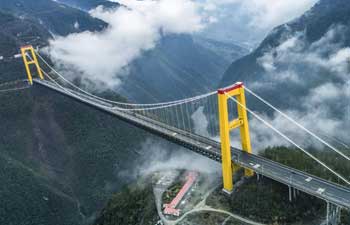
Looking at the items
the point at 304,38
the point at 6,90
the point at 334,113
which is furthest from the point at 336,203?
the point at 304,38

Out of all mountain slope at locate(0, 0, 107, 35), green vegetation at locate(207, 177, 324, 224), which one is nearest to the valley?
green vegetation at locate(207, 177, 324, 224)

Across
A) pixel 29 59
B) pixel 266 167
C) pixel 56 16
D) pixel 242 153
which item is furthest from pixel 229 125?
pixel 56 16

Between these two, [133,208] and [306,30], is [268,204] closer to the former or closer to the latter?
[133,208]

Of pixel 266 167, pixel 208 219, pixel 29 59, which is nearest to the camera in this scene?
pixel 208 219

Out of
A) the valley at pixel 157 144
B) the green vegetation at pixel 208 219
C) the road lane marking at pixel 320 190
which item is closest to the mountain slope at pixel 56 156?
the valley at pixel 157 144

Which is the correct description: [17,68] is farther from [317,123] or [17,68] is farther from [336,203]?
[336,203]

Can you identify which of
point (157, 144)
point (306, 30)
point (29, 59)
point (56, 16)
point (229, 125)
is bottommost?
point (157, 144)

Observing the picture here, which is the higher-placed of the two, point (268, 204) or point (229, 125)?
point (229, 125)

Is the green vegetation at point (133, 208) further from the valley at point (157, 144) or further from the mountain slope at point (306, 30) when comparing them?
the mountain slope at point (306, 30)
